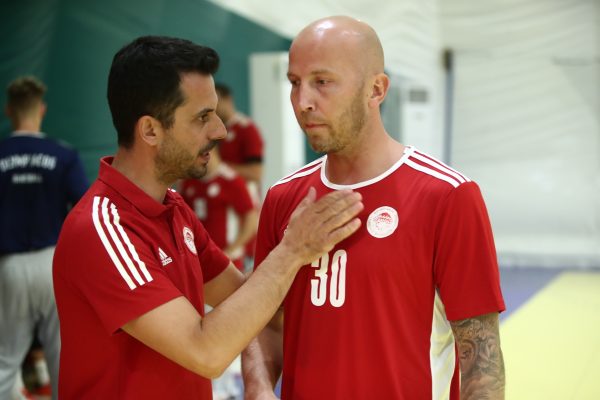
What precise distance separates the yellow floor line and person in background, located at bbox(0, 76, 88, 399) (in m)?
3.27

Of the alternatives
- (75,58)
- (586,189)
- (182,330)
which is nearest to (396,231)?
(182,330)

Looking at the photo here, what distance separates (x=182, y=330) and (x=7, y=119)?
11.3ft

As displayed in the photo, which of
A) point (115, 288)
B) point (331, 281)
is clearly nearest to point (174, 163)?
point (115, 288)

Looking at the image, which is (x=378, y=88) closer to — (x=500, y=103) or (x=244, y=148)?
(x=244, y=148)

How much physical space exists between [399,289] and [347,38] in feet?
2.24

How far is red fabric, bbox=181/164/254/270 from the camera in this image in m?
4.75

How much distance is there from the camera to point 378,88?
198 cm

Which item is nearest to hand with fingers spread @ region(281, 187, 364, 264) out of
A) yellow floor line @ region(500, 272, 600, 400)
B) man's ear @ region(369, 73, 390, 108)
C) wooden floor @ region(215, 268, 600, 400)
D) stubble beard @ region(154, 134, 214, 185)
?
man's ear @ region(369, 73, 390, 108)

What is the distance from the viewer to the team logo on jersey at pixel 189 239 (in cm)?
220

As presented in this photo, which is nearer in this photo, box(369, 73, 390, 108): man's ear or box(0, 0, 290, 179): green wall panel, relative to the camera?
box(369, 73, 390, 108): man's ear

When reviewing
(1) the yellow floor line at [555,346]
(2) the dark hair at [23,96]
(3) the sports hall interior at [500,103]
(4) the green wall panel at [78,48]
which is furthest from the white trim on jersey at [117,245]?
(3) the sports hall interior at [500,103]

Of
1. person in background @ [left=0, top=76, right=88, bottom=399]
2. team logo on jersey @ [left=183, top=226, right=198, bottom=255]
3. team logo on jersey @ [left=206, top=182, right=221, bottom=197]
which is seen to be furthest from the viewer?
team logo on jersey @ [left=206, top=182, right=221, bottom=197]

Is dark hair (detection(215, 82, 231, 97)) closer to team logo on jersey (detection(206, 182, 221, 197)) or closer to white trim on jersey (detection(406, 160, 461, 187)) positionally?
team logo on jersey (detection(206, 182, 221, 197))

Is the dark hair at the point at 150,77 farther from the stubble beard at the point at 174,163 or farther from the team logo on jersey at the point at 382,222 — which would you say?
the team logo on jersey at the point at 382,222
